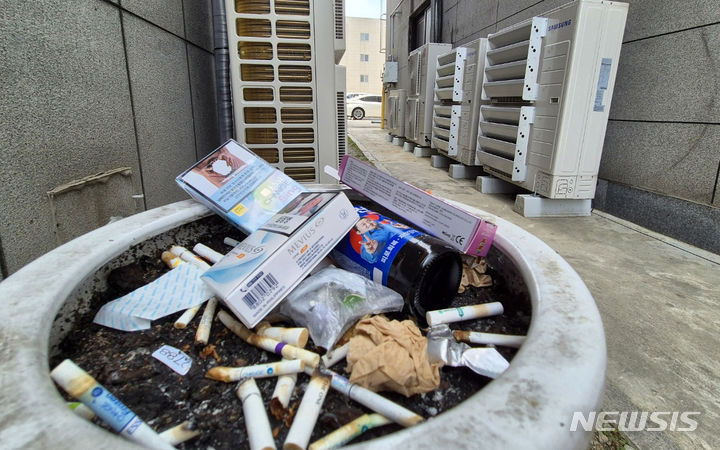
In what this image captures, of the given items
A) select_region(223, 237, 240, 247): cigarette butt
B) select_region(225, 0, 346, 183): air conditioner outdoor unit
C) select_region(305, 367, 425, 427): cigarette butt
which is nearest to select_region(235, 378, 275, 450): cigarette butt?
select_region(305, 367, 425, 427): cigarette butt

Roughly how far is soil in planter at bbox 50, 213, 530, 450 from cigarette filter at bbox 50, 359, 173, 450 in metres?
0.04

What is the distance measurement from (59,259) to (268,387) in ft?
1.81

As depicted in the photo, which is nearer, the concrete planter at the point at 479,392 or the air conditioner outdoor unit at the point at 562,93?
the concrete planter at the point at 479,392

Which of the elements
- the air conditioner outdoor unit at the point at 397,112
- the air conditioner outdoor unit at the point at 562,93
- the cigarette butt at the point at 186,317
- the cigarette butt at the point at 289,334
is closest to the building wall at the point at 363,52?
the air conditioner outdoor unit at the point at 397,112

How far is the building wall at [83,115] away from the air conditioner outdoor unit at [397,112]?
19.2 feet

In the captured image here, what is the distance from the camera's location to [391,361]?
0.69 m

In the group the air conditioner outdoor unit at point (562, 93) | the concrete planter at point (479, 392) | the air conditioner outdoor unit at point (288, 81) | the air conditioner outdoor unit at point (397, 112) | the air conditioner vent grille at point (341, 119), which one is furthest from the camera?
the air conditioner outdoor unit at point (397, 112)

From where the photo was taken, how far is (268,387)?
2.32ft

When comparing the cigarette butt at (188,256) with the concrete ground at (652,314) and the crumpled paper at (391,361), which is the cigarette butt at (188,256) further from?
the concrete ground at (652,314)

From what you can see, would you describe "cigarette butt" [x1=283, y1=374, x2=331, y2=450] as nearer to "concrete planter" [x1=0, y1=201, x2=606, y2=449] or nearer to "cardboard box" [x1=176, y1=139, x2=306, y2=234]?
"concrete planter" [x1=0, y1=201, x2=606, y2=449]

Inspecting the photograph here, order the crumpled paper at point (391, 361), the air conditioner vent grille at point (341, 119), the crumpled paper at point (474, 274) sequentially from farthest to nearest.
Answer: the air conditioner vent grille at point (341, 119), the crumpled paper at point (474, 274), the crumpled paper at point (391, 361)

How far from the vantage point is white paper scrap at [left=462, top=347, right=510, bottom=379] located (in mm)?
692

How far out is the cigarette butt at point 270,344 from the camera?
736 mm

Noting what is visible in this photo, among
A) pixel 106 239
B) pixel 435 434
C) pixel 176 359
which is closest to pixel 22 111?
pixel 106 239
